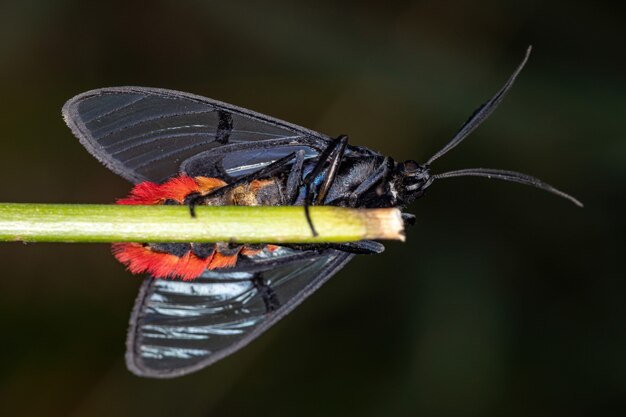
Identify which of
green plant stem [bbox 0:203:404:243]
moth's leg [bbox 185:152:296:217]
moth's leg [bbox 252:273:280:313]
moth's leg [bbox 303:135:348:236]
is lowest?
green plant stem [bbox 0:203:404:243]

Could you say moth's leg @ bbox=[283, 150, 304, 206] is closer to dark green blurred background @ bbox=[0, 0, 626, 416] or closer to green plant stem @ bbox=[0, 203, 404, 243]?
green plant stem @ bbox=[0, 203, 404, 243]

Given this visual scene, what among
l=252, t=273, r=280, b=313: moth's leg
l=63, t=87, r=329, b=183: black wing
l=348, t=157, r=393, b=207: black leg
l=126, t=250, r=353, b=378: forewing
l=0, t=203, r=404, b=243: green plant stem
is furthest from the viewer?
l=252, t=273, r=280, b=313: moth's leg

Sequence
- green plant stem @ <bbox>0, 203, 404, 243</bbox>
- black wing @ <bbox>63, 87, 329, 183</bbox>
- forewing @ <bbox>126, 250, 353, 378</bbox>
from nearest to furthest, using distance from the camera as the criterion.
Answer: green plant stem @ <bbox>0, 203, 404, 243</bbox>, black wing @ <bbox>63, 87, 329, 183</bbox>, forewing @ <bbox>126, 250, 353, 378</bbox>

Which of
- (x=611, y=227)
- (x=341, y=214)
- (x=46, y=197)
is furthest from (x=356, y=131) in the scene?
(x=341, y=214)

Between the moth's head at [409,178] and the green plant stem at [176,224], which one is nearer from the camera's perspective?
the green plant stem at [176,224]

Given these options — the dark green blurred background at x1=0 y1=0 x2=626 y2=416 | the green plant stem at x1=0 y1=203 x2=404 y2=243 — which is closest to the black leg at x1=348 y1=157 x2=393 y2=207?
the green plant stem at x1=0 y1=203 x2=404 y2=243

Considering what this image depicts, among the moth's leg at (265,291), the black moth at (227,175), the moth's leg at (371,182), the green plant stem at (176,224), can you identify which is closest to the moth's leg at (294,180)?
the black moth at (227,175)

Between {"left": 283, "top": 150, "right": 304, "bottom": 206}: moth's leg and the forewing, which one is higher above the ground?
{"left": 283, "top": 150, "right": 304, "bottom": 206}: moth's leg

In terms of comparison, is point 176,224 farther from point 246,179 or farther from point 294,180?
point 294,180

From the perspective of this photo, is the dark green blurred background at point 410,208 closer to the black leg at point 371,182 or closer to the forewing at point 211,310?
the forewing at point 211,310
